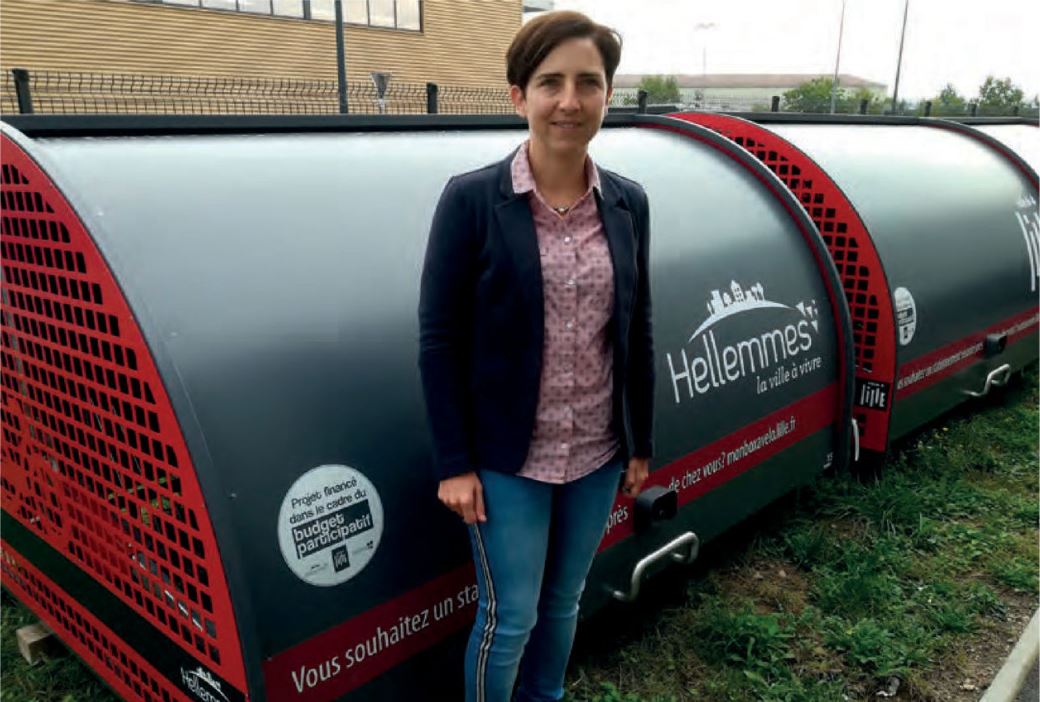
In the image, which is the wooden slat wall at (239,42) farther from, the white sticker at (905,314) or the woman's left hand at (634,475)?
the woman's left hand at (634,475)

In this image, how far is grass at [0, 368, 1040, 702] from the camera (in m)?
2.77

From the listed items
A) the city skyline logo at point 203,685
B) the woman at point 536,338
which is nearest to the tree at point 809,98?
Result: the woman at point 536,338

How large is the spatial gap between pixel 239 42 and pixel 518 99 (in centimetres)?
1933

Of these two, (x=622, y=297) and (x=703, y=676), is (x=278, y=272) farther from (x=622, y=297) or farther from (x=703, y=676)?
(x=703, y=676)

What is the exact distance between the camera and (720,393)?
3035 mm

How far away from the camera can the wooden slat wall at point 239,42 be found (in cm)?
1595

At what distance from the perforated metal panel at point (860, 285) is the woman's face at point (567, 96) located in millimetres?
2545

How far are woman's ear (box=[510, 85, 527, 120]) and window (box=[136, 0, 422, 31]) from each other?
61.1 ft

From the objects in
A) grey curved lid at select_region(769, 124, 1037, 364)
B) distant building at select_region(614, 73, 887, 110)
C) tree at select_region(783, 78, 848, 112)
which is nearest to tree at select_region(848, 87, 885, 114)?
tree at select_region(783, 78, 848, 112)

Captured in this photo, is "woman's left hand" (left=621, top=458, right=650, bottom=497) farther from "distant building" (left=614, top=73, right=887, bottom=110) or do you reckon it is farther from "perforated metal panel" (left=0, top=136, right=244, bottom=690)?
"distant building" (left=614, top=73, right=887, bottom=110)

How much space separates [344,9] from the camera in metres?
20.7

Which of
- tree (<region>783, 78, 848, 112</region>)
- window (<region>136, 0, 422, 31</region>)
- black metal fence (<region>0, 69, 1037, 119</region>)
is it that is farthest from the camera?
tree (<region>783, 78, 848, 112</region>)

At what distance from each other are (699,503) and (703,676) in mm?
595

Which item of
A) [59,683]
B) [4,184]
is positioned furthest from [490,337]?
[59,683]
